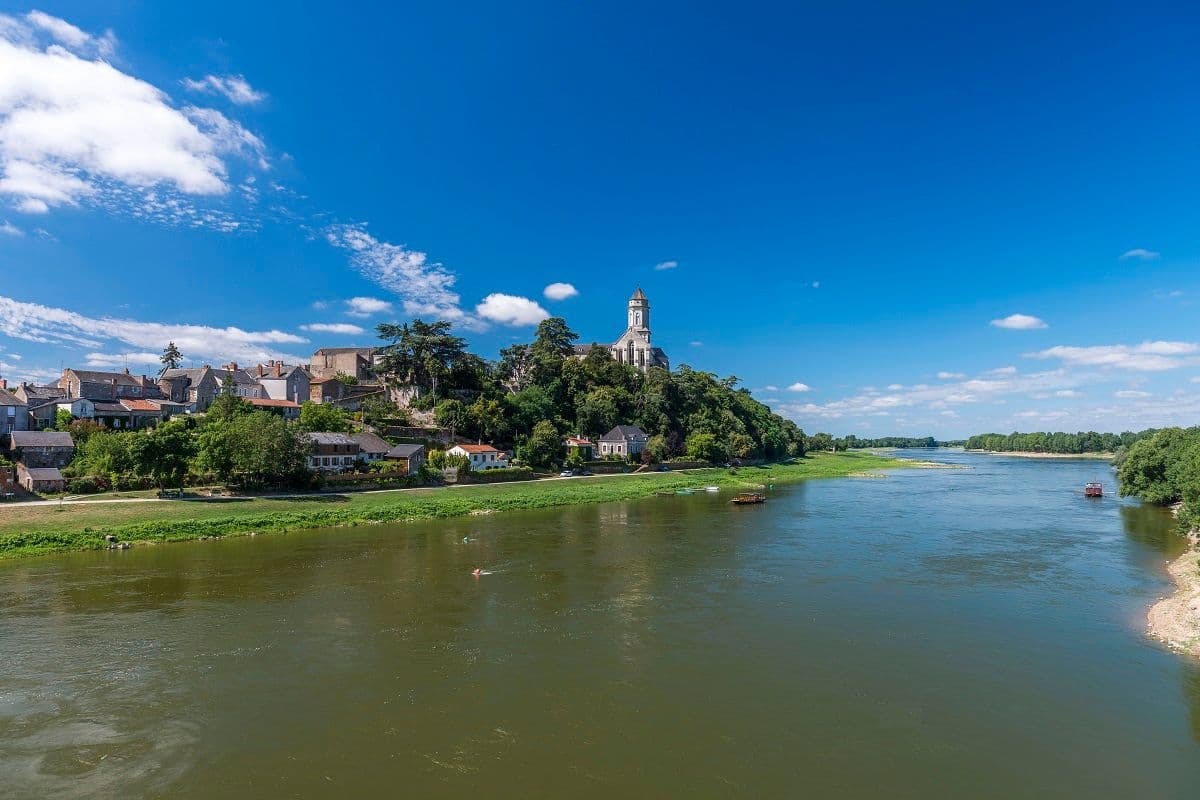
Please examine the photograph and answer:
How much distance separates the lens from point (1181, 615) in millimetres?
20406

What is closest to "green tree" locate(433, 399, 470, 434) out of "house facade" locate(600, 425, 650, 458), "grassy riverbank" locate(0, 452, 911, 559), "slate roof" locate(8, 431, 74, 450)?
"grassy riverbank" locate(0, 452, 911, 559)

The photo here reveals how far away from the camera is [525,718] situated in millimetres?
13859

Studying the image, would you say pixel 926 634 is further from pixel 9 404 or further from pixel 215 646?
pixel 9 404

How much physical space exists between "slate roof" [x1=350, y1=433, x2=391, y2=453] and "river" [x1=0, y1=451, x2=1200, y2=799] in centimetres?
2714

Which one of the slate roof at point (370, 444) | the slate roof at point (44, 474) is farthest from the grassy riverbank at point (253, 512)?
the slate roof at point (370, 444)

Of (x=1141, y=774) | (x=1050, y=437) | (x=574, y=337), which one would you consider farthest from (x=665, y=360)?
(x=1050, y=437)

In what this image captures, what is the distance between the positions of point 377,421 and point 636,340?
219 ft

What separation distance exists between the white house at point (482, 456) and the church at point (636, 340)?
57.4m

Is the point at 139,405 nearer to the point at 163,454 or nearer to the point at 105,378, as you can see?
the point at 105,378

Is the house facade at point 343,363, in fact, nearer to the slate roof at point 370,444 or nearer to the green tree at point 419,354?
the green tree at point 419,354

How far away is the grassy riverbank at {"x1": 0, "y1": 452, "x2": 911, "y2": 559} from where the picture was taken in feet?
108

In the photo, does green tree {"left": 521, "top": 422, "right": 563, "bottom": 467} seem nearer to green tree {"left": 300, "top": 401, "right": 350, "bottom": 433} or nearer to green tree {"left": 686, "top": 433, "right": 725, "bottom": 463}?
green tree {"left": 300, "top": 401, "right": 350, "bottom": 433}

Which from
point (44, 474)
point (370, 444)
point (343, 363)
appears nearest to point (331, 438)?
point (370, 444)

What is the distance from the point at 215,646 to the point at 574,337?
274ft
